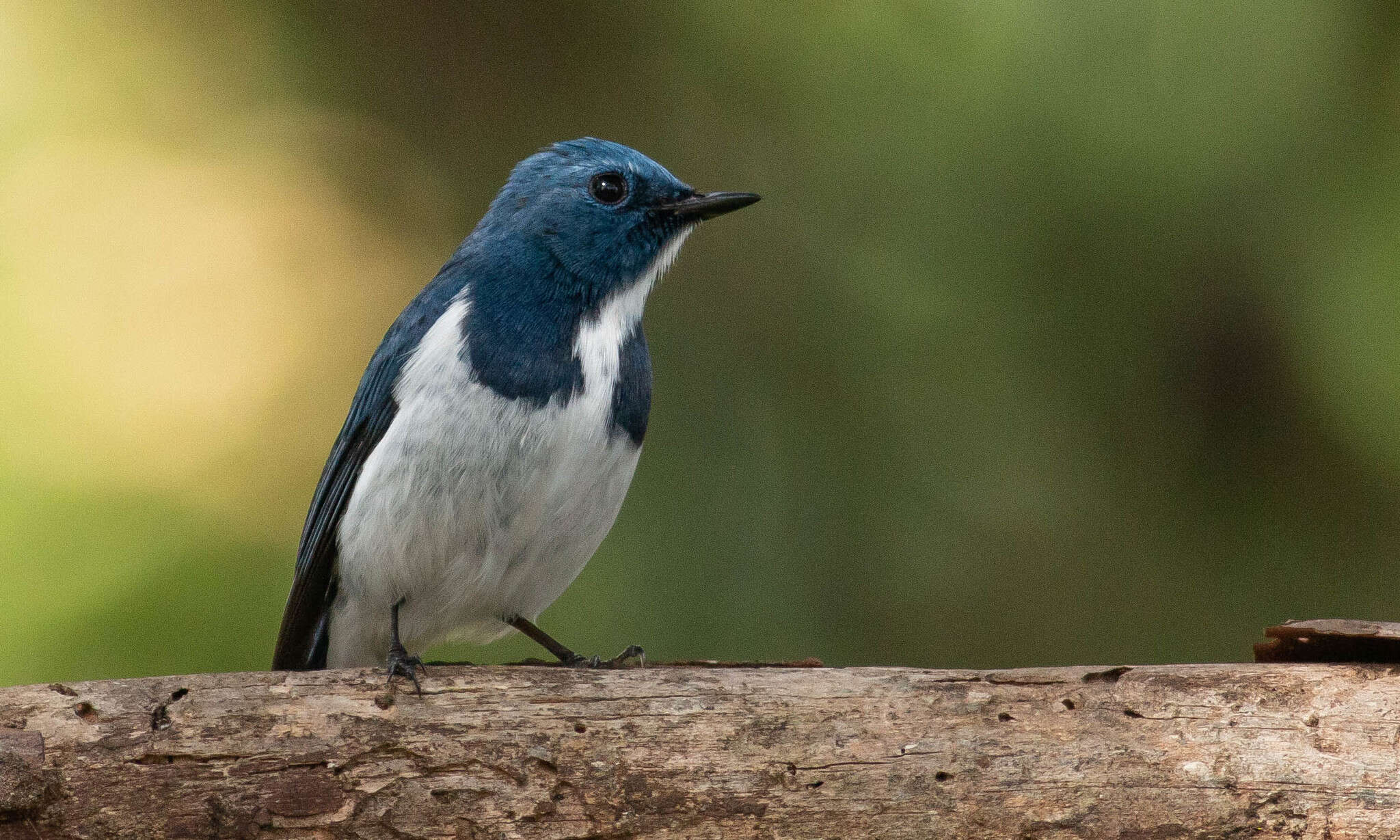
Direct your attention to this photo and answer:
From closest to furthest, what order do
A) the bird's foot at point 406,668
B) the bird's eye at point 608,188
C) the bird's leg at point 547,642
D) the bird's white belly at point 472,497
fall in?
1. the bird's foot at point 406,668
2. the bird's white belly at point 472,497
3. the bird's leg at point 547,642
4. the bird's eye at point 608,188

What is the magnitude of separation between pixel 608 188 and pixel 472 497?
0.93 m

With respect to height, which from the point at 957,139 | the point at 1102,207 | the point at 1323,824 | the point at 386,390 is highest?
the point at 957,139

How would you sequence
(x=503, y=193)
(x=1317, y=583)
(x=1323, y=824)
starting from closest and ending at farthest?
1. (x=1323, y=824)
2. (x=503, y=193)
3. (x=1317, y=583)

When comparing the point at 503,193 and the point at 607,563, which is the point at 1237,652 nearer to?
the point at 607,563

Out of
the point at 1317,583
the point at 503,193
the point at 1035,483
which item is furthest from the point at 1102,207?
the point at 503,193

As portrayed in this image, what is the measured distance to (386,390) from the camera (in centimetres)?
330

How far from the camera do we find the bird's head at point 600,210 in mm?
3354

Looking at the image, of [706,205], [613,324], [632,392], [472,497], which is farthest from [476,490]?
[706,205]

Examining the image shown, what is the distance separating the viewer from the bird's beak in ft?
11.4

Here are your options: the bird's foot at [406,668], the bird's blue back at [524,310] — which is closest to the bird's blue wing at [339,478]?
the bird's blue back at [524,310]

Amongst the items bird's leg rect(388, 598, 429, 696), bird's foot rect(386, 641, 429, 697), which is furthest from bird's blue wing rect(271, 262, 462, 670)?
bird's foot rect(386, 641, 429, 697)

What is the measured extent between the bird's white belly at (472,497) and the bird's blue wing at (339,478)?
91 millimetres

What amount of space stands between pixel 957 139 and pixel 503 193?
151cm

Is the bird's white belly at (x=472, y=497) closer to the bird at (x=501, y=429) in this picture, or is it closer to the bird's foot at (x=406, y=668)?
the bird at (x=501, y=429)
